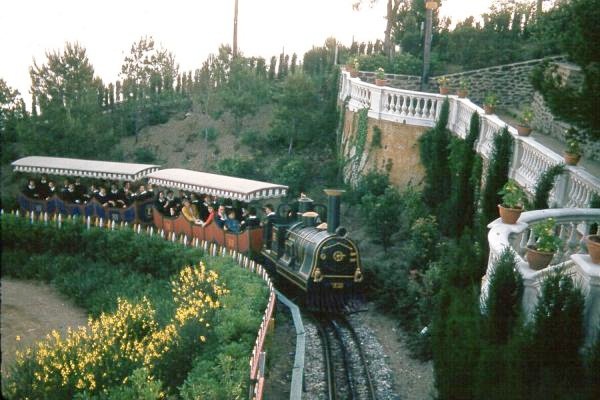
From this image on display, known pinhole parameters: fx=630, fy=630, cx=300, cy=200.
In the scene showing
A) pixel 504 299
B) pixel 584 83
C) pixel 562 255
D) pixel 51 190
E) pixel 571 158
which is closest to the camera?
pixel 504 299

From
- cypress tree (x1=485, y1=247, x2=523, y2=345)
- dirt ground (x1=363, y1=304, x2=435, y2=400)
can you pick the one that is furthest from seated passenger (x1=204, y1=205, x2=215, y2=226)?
cypress tree (x1=485, y1=247, x2=523, y2=345)

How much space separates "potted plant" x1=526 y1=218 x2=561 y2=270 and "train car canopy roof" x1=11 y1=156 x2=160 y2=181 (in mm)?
16713

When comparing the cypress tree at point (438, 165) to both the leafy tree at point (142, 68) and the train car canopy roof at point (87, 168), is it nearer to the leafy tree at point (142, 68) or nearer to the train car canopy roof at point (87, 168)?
the train car canopy roof at point (87, 168)

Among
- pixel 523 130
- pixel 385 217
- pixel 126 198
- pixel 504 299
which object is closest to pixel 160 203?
pixel 126 198

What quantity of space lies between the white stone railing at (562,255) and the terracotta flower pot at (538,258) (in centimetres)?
13

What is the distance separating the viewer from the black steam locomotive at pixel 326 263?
15.5 meters

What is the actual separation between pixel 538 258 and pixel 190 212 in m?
13.7

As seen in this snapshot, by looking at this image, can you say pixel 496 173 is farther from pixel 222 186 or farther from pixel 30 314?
pixel 30 314

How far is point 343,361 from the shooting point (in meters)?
13.5

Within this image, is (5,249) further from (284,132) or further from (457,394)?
(457,394)

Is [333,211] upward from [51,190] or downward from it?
upward

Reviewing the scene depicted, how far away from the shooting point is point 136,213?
22.6m

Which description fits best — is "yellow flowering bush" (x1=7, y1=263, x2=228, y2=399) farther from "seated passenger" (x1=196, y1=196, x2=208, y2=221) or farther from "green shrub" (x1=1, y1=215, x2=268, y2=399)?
"seated passenger" (x1=196, y1=196, x2=208, y2=221)

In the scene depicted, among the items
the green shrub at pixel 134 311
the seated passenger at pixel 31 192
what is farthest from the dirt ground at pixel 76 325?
the seated passenger at pixel 31 192
